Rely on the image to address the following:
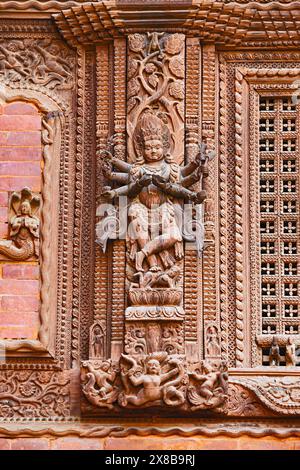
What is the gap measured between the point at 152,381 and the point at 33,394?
0.94 metres

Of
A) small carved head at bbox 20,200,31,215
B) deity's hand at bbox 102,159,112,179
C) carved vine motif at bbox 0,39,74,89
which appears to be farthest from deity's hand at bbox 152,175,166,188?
carved vine motif at bbox 0,39,74,89

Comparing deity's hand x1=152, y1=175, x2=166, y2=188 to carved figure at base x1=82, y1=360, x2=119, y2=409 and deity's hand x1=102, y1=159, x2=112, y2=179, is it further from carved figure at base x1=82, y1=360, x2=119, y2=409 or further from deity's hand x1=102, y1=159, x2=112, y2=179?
carved figure at base x1=82, y1=360, x2=119, y2=409

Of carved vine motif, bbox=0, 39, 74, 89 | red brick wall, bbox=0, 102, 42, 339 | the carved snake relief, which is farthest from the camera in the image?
carved vine motif, bbox=0, 39, 74, 89

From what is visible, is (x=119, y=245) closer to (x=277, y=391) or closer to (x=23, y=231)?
(x=23, y=231)

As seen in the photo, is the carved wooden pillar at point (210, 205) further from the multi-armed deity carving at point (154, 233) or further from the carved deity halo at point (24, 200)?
the carved deity halo at point (24, 200)

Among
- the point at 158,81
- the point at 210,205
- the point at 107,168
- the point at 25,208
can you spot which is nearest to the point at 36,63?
the point at 158,81

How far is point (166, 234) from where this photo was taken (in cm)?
1205

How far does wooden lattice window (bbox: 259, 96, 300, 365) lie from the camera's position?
12266 millimetres

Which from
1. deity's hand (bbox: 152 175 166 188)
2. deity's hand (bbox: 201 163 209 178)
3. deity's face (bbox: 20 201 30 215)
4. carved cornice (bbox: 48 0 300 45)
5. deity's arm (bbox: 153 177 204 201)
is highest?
carved cornice (bbox: 48 0 300 45)

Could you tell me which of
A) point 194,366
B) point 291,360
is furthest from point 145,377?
point 291,360

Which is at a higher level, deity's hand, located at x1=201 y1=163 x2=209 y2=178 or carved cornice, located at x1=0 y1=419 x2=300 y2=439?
deity's hand, located at x1=201 y1=163 x2=209 y2=178

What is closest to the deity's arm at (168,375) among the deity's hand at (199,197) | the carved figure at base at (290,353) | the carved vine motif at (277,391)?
the carved vine motif at (277,391)

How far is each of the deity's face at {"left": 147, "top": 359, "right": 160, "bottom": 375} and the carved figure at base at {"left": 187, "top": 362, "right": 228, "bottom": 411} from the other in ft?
0.85

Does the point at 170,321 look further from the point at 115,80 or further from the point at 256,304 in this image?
the point at 115,80
